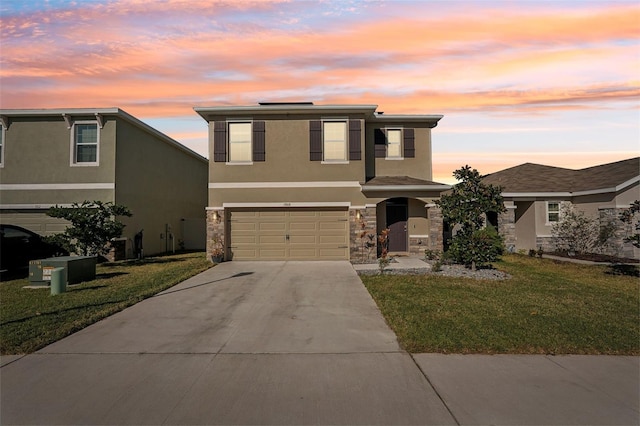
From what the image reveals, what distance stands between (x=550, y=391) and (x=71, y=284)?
11.8 m

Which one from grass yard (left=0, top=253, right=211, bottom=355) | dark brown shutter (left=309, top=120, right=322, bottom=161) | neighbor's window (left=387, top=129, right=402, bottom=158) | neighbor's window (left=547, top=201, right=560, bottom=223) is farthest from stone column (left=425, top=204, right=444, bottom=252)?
grass yard (left=0, top=253, right=211, bottom=355)

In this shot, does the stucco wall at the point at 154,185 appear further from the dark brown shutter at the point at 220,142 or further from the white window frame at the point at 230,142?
→ the white window frame at the point at 230,142

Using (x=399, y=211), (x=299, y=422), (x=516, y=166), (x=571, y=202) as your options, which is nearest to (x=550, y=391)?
(x=299, y=422)

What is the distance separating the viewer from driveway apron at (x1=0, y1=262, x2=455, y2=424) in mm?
4125

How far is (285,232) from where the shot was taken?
1633 cm

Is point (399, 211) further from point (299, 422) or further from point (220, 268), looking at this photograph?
point (299, 422)

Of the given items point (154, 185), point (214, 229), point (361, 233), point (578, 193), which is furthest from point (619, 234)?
point (154, 185)

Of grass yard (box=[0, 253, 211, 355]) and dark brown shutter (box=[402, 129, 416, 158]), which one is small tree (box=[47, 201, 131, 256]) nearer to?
grass yard (box=[0, 253, 211, 355])

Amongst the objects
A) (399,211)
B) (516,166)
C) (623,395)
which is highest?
(516,166)

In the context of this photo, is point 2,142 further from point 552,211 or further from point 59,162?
point 552,211

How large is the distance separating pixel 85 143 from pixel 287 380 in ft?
53.3

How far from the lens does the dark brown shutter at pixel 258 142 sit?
1631cm

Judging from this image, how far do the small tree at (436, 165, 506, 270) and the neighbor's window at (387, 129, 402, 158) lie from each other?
15.3 ft

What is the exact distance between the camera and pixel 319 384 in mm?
4773
